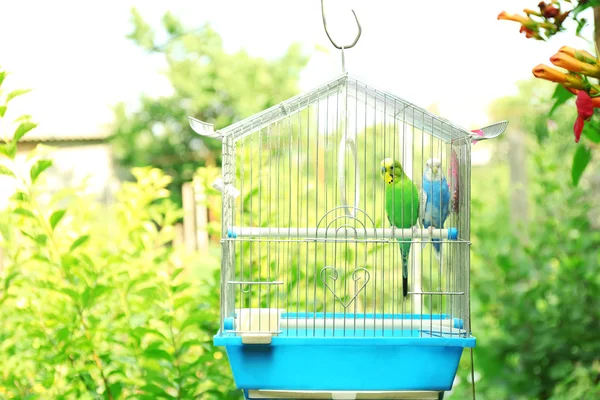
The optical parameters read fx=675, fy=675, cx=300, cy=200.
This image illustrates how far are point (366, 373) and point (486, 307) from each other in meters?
2.27

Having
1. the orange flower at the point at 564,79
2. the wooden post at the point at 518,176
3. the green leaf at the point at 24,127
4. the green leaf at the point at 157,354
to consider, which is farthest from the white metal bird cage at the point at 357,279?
the wooden post at the point at 518,176

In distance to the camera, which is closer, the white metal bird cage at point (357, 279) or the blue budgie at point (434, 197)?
the white metal bird cage at point (357, 279)

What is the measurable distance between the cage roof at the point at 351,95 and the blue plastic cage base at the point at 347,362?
1.33 feet

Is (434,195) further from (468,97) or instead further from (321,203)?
(468,97)

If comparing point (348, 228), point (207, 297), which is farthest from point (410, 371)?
point (207, 297)

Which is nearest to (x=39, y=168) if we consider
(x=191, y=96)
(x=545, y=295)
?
(x=545, y=295)

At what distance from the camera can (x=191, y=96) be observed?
Answer: 7.86 metres

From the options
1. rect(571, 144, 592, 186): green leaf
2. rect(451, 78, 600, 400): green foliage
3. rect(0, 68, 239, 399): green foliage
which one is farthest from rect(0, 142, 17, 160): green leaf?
rect(451, 78, 600, 400): green foliage

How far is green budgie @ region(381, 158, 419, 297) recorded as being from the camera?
4.73 ft

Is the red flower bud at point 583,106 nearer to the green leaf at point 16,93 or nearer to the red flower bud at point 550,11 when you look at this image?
the red flower bud at point 550,11

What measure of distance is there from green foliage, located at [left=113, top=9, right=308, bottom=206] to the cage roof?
604 cm

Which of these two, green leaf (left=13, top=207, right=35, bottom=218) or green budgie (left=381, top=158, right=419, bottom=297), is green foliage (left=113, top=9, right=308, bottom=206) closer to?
green leaf (left=13, top=207, right=35, bottom=218)

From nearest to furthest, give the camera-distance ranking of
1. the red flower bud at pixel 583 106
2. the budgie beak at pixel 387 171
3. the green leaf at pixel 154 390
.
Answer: the red flower bud at pixel 583 106, the budgie beak at pixel 387 171, the green leaf at pixel 154 390

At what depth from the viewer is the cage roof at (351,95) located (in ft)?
4.33
